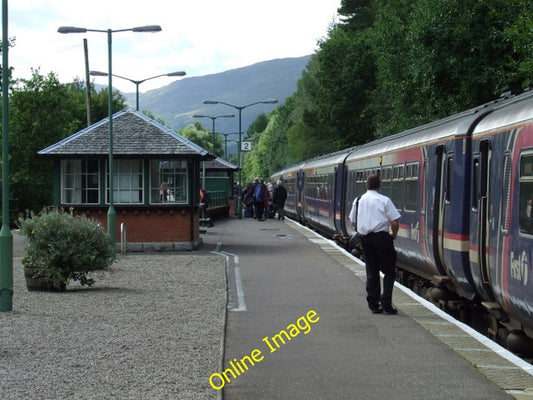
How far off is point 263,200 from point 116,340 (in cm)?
3524

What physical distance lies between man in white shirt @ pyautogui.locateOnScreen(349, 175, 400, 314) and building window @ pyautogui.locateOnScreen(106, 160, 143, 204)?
1441cm

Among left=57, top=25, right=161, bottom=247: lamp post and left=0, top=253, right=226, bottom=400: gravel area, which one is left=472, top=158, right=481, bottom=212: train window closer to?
left=0, top=253, right=226, bottom=400: gravel area

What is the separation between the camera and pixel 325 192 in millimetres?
33594

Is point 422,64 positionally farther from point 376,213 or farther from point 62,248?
point 376,213

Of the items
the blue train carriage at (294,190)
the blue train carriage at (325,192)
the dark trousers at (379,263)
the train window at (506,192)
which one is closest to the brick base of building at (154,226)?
the blue train carriage at (325,192)

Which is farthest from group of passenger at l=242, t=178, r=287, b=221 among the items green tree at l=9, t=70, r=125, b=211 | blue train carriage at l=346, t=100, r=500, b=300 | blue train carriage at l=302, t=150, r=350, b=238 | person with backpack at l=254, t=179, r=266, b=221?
blue train carriage at l=346, t=100, r=500, b=300

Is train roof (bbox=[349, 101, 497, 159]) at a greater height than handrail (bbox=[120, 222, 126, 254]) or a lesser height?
greater

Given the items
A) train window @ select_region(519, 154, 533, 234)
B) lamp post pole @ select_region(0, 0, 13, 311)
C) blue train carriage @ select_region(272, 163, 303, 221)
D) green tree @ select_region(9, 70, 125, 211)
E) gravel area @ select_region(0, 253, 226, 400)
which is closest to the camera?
gravel area @ select_region(0, 253, 226, 400)

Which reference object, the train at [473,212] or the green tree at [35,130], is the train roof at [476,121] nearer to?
the train at [473,212]

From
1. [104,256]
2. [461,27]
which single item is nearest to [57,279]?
[104,256]

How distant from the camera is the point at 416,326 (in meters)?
11.3

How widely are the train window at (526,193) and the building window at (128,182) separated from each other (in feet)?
58.6

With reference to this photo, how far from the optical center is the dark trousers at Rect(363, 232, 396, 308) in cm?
1221

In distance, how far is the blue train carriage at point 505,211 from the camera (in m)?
9.05
